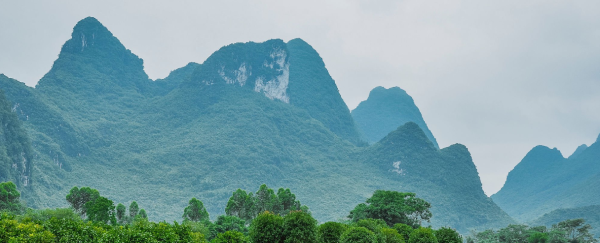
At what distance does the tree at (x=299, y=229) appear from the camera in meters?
30.5

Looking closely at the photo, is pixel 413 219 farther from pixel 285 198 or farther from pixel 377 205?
pixel 285 198

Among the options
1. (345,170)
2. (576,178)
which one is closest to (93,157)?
(345,170)

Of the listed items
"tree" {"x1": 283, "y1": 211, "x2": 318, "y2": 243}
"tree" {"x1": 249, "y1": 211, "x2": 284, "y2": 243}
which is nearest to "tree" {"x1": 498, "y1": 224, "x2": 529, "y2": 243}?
"tree" {"x1": 283, "y1": 211, "x2": 318, "y2": 243}

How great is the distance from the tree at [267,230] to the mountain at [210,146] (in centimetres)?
7226

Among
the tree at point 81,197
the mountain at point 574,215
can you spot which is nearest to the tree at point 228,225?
the tree at point 81,197

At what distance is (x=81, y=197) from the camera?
56.9m

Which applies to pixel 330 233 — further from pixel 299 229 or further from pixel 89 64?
pixel 89 64

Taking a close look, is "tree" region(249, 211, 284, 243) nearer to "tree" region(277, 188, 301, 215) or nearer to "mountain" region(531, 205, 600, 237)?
"tree" region(277, 188, 301, 215)

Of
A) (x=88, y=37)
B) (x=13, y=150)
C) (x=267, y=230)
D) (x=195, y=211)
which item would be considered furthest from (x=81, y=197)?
(x=88, y=37)

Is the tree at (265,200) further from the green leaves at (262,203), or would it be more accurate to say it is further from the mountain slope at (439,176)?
the mountain slope at (439,176)

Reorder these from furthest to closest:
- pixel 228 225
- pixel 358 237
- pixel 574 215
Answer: pixel 574 215, pixel 228 225, pixel 358 237

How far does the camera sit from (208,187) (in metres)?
129

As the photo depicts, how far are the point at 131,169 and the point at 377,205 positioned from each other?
297 feet

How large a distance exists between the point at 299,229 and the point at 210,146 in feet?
402
